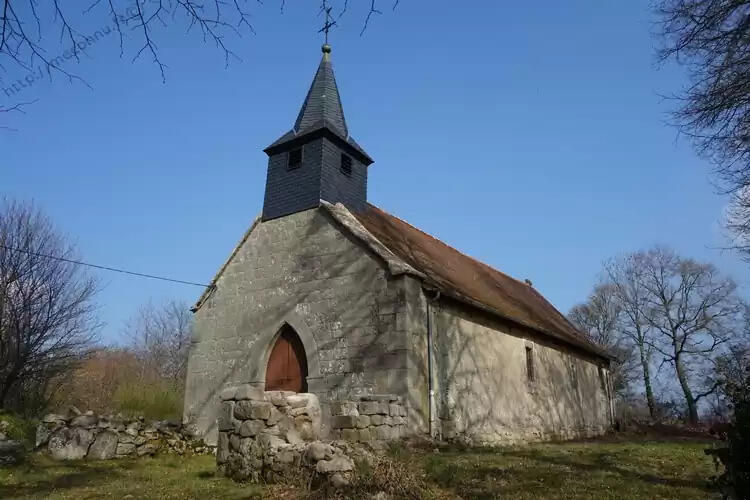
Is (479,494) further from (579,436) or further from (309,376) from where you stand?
(579,436)

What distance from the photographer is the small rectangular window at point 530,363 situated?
52.5ft

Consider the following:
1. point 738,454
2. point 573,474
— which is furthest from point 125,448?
point 738,454

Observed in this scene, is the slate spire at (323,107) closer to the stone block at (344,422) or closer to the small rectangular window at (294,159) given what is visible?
the small rectangular window at (294,159)

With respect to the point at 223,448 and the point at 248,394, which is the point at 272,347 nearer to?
the point at 223,448

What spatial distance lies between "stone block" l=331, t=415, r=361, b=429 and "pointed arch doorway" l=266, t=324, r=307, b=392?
338 centimetres

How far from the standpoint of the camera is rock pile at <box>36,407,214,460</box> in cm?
1155

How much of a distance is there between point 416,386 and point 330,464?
14.3 feet

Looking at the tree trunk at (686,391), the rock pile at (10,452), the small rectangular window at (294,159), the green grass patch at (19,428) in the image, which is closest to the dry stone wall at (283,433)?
the rock pile at (10,452)

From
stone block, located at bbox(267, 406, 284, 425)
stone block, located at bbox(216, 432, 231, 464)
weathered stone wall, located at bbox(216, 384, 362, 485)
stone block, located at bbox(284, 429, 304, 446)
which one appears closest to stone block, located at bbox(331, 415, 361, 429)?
weathered stone wall, located at bbox(216, 384, 362, 485)

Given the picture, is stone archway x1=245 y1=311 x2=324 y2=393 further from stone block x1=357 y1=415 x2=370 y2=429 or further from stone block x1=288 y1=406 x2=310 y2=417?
stone block x1=288 y1=406 x2=310 y2=417

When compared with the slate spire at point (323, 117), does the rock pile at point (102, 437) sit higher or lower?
lower

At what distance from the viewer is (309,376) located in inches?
495

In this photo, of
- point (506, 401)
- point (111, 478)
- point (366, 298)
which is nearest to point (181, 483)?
point (111, 478)

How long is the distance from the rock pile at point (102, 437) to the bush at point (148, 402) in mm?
2921
